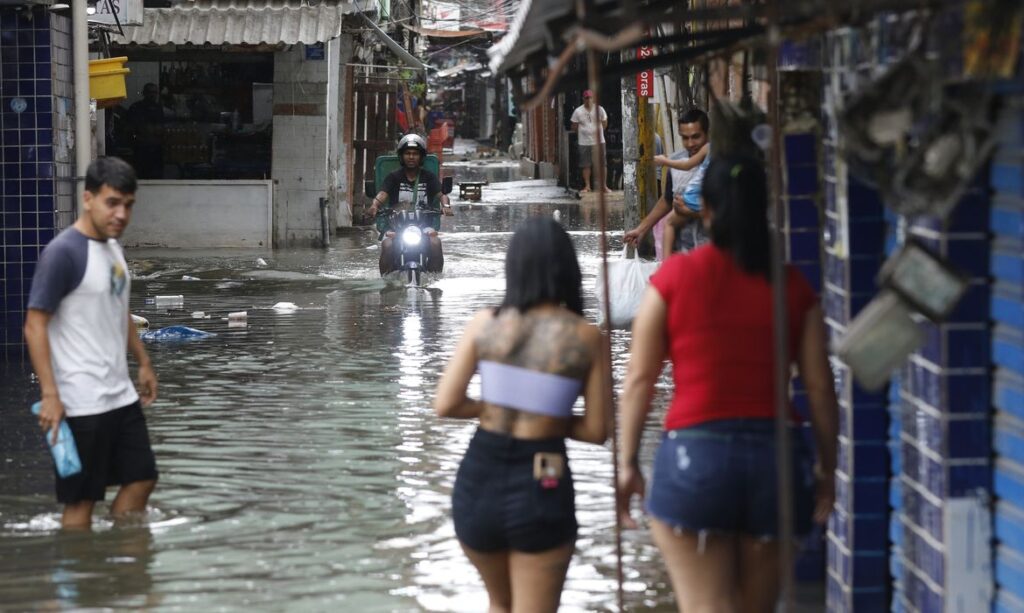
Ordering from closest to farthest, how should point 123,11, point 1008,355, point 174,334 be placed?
point 1008,355
point 174,334
point 123,11

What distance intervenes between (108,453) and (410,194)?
35.1 feet

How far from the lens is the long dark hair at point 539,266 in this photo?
15.8ft

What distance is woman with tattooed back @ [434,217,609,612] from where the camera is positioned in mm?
4727

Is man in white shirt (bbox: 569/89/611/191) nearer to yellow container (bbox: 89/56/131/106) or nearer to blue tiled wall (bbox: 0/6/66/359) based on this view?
yellow container (bbox: 89/56/131/106)

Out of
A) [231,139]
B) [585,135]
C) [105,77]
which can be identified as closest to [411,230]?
[105,77]

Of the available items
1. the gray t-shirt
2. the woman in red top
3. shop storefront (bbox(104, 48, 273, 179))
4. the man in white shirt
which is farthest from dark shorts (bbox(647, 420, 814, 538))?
the man in white shirt

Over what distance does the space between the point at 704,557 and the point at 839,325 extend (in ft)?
4.78

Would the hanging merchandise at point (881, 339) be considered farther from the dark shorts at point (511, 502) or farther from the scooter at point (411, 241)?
the scooter at point (411, 241)

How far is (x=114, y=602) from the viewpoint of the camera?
6.24 m

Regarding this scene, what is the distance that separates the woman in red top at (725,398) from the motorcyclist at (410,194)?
1242cm

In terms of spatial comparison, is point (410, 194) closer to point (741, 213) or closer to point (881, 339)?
point (741, 213)

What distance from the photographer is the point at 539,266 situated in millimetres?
4824

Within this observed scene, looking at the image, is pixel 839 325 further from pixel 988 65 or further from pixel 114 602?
→ pixel 114 602

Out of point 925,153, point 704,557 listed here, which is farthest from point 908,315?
point 704,557
